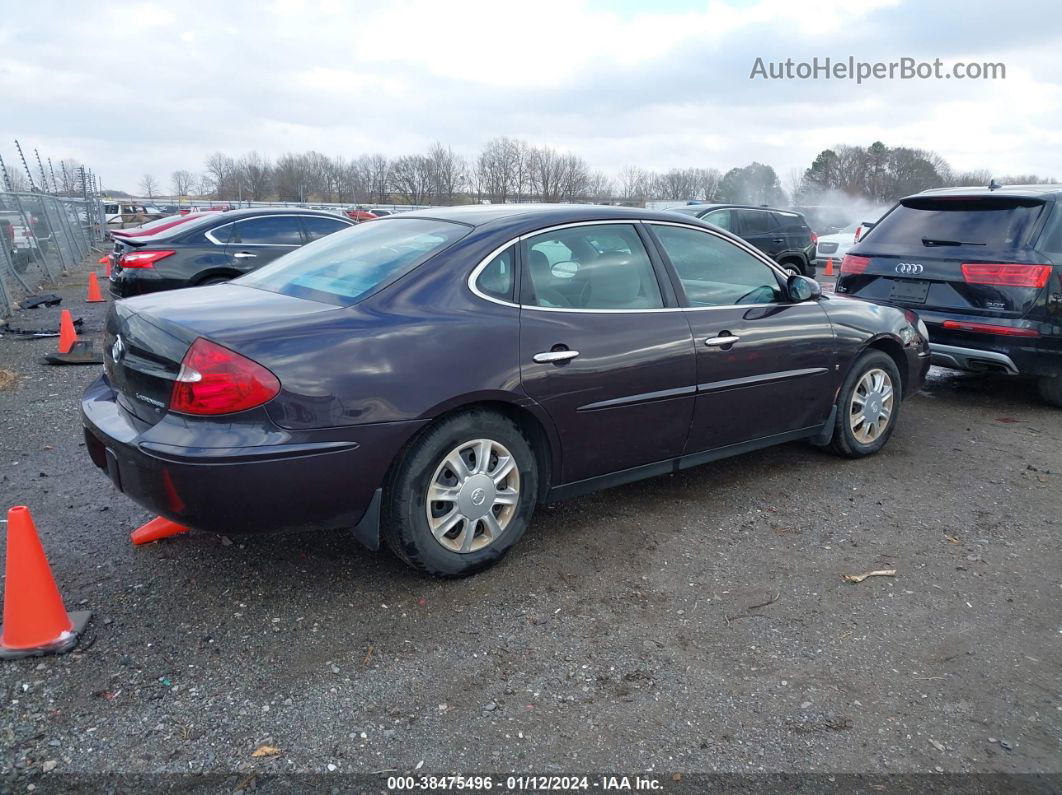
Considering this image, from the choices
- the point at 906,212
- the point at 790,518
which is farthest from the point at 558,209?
the point at 906,212

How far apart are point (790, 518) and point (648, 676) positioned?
5.71ft

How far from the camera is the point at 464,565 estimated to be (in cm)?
341

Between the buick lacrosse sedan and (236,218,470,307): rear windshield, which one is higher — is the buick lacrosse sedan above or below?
below

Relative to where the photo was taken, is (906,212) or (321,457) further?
(906,212)

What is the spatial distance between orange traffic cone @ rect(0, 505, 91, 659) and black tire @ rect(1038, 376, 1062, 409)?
680cm

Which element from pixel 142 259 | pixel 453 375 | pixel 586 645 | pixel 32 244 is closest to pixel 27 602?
pixel 453 375

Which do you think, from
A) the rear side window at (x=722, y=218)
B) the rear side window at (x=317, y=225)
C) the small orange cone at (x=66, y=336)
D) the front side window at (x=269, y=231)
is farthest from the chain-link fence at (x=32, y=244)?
the rear side window at (x=722, y=218)

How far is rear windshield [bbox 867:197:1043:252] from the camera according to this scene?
6051mm

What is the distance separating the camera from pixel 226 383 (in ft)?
9.41

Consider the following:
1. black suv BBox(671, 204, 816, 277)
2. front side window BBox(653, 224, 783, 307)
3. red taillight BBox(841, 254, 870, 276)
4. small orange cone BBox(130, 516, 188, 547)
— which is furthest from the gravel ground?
black suv BBox(671, 204, 816, 277)

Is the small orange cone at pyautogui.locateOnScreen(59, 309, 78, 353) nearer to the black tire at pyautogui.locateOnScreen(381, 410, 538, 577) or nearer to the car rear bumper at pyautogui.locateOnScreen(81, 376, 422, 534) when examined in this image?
the car rear bumper at pyautogui.locateOnScreen(81, 376, 422, 534)

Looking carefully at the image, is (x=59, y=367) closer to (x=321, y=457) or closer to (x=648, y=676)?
(x=321, y=457)

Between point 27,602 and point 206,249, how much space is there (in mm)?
6861

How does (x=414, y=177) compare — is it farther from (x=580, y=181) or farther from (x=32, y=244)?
(x=32, y=244)
